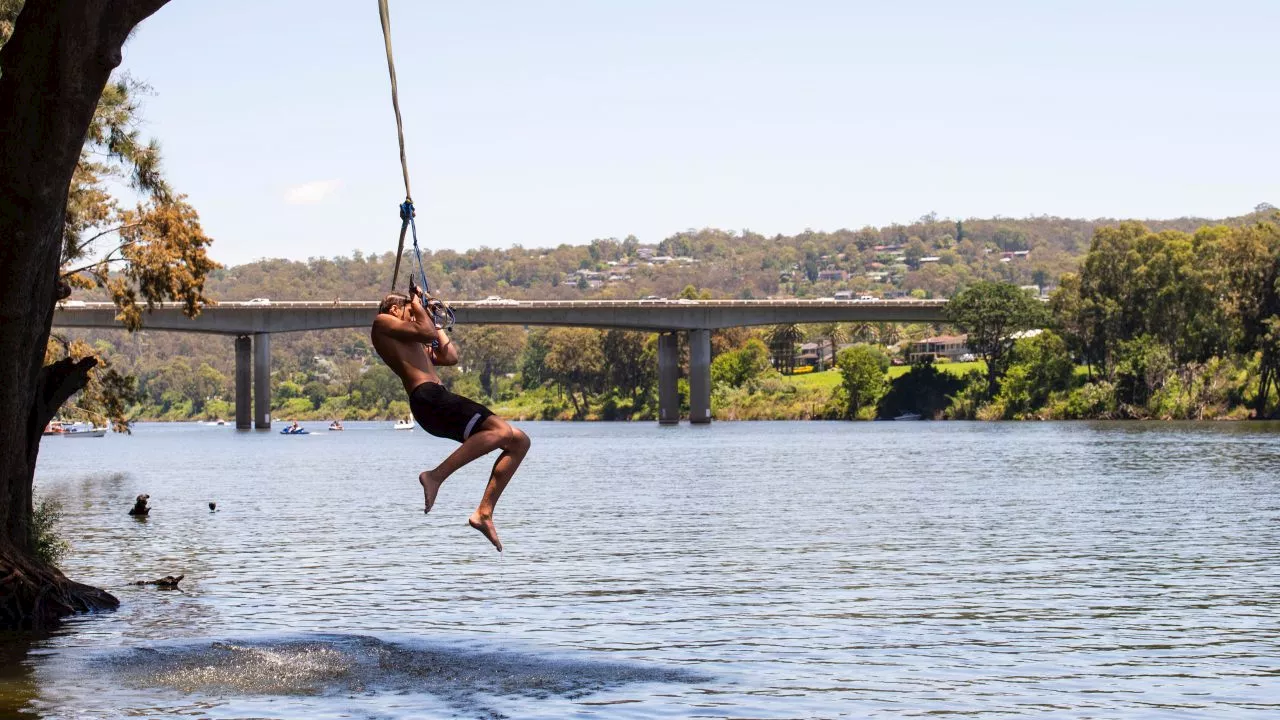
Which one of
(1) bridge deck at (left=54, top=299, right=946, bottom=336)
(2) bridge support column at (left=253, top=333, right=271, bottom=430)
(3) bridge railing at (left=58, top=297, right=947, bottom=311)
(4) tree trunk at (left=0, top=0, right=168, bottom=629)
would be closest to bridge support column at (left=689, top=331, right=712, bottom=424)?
(1) bridge deck at (left=54, top=299, right=946, bottom=336)

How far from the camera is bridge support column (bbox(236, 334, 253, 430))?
14888cm

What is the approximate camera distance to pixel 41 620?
71.7 ft

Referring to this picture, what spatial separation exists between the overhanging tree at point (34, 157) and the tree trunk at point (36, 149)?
0.01m

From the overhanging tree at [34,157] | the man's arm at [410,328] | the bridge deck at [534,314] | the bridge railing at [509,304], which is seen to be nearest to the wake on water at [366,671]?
the overhanging tree at [34,157]

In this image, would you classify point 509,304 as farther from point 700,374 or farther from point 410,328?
point 410,328

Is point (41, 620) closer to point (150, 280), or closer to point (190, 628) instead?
point (190, 628)

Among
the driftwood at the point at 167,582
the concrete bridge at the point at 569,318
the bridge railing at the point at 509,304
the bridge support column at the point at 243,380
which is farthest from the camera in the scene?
the bridge support column at the point at 243,380

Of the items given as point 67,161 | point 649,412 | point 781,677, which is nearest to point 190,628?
point 67,161

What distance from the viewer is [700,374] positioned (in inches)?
6053

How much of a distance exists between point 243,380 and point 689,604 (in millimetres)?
134840

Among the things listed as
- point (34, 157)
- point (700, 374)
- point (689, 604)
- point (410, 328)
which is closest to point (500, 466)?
point (410, 328)

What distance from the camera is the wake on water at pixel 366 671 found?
17.9m

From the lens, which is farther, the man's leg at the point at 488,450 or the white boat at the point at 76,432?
the white boat at the point at 76,432

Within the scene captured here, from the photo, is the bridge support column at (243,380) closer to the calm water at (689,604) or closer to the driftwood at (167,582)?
the calm water at (689,604)
